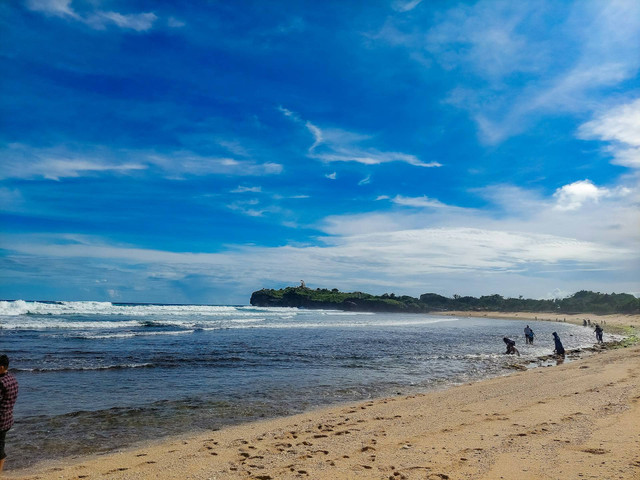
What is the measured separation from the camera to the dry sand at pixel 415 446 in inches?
223

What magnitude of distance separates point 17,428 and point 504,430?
33.2 ft

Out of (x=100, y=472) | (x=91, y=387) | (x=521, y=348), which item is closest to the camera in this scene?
(x=100, y=472)

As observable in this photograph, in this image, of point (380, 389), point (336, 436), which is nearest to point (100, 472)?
point (336, 436)

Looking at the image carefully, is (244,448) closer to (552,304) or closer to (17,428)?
(17,428)

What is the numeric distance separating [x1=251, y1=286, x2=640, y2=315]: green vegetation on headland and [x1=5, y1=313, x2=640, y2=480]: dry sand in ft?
333

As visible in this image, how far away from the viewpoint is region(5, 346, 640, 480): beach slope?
223 inches

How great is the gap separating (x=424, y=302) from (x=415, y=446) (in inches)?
6038

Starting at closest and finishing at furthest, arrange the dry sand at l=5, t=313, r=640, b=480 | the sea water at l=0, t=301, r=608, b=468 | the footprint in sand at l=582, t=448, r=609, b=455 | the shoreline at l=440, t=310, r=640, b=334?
the dry sand at l=5, t=313, r=640, b=480 < the footprint in sand at l=582, t=448, r=609, b=455 < the sea water at l=0, t=301, r=608, b=468 < the shoreline at l=440, t=310, r=640, b=334

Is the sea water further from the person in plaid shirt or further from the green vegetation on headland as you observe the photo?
the green vegetation on headland

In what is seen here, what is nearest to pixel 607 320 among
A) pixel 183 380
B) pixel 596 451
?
pixel 183 380

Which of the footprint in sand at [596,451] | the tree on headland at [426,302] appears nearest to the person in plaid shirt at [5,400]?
the footprint in sand at [596,451]

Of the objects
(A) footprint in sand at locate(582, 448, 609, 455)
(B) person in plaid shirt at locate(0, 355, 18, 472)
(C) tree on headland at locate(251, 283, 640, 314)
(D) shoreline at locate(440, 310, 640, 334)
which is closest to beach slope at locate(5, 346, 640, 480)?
(A) footprint in sand at locate(582, 448, 609, 455)

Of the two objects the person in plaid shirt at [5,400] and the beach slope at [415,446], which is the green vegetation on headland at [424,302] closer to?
the beach slope at [415,446]

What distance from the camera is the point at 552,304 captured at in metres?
116
